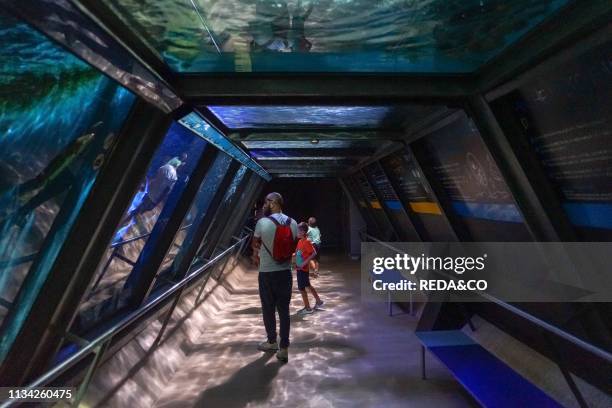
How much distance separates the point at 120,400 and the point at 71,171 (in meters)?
1.91

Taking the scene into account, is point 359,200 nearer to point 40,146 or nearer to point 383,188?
point 383,188

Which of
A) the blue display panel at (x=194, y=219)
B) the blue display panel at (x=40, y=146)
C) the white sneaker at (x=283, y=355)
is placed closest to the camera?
the blue display panel at (x=40, y=146)

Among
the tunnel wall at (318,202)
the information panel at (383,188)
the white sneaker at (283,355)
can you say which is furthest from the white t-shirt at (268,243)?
the tunnel wall at (318,202)

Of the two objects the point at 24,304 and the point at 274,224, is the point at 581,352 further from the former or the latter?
the point at 24,304

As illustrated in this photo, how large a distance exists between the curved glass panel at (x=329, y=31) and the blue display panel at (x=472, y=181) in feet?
2.68

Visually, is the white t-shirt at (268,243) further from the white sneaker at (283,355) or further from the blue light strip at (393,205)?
the blue light strip at (393,205)

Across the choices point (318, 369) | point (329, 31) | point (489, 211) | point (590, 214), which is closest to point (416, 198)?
point (489, 211)

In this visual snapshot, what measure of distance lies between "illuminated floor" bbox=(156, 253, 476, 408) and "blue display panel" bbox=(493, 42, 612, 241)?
1.89 meters

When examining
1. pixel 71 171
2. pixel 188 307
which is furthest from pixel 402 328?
pixel 71 171

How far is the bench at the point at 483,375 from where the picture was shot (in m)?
2.63

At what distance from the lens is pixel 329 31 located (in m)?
1.89

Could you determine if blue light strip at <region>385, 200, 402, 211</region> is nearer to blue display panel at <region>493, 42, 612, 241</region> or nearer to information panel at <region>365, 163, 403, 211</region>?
information panel at <region>365, 163, 403, 211</region>

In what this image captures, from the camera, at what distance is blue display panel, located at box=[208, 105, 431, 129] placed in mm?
3230

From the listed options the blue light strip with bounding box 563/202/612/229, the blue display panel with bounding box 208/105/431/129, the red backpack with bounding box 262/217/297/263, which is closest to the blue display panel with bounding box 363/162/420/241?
the blue display panel with bounding box 208/105/431/129
